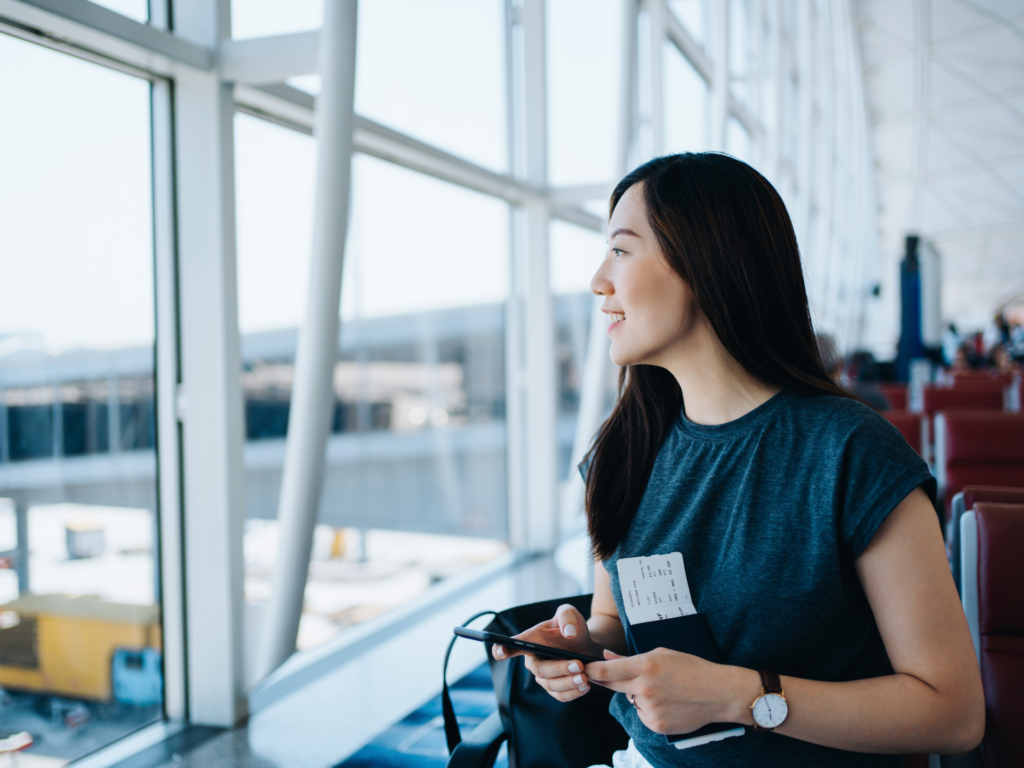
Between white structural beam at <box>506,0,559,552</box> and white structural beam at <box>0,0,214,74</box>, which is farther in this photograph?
white structural beam at <box>506,0,559,552</box>

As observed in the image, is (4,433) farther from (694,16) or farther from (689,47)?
(694,16)

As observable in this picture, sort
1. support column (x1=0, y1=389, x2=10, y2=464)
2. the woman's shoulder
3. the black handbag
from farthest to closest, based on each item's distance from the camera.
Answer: support column (x1=0, y1=389, x2=10, y2=464) → the black handbag → the woman's shoulder

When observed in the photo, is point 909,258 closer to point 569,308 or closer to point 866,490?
point 569,308

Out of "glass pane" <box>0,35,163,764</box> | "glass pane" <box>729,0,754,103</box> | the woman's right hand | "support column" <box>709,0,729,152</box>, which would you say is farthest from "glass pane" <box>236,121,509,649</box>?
"glass pane" <box>729,0,754,103</box>

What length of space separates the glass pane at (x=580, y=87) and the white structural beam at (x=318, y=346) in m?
3.34

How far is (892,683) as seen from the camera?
39.3 inches

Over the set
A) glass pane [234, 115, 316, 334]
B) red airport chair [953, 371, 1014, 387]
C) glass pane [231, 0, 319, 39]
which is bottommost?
red airport chair [953, 371, 1014, 387]

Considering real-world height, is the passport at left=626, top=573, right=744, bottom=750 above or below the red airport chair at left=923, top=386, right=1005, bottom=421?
below

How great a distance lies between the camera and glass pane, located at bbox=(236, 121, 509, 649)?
4.69m

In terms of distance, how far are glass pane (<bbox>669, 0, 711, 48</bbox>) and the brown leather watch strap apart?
736 cm

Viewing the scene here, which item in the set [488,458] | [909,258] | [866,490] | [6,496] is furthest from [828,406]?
[909,258]

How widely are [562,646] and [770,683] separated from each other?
39 centimetres

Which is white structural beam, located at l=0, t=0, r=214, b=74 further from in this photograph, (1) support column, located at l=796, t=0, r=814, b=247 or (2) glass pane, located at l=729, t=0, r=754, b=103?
(1) support column, located at l=796, t=0, r=814, b=247

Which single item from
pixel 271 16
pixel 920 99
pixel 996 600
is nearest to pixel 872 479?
pixel 996 600
